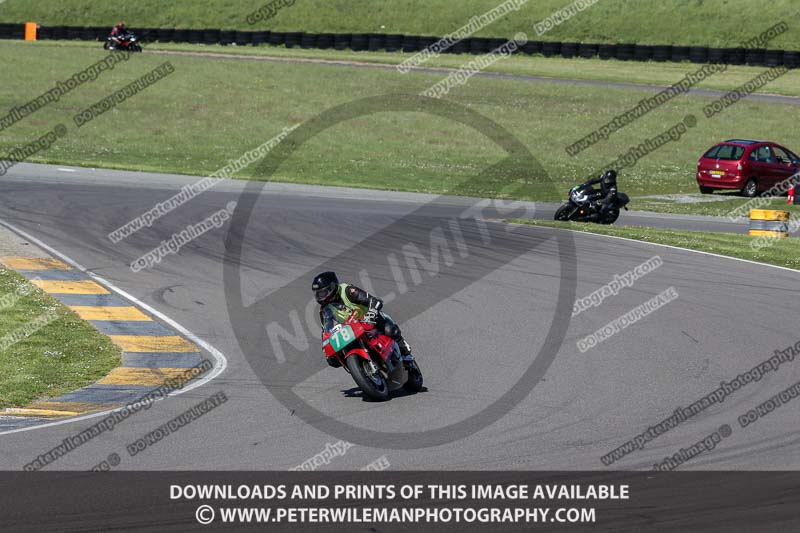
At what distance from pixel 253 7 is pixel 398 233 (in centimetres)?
5571

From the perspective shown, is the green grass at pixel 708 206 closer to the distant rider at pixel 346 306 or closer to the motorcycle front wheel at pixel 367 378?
the distant rider at pixel 346 306

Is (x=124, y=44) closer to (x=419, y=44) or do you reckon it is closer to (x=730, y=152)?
(x=419, y=44)

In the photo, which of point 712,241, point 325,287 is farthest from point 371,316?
point 712,241

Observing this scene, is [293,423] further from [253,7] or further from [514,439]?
[253,7]

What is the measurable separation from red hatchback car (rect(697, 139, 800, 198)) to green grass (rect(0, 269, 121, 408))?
70.1 feet

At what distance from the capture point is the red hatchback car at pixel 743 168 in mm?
30859

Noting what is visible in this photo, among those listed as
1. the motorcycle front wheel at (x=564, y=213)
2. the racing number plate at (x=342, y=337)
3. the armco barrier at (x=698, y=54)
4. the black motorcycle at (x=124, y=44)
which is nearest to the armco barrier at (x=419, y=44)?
the armco barrier at (x=698, y=54)

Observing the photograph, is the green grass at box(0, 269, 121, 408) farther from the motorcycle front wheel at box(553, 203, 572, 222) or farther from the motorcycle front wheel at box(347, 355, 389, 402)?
the motorcycle front wheel at box(553, 203, 572, 222)

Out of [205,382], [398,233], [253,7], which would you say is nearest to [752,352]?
[205,382]

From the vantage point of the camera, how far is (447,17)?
69.3 metres

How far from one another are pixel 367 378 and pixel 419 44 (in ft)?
170

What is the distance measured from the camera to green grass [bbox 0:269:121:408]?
454 inches
